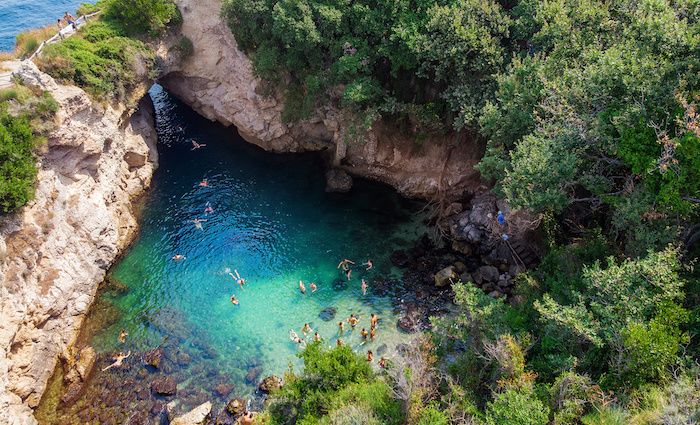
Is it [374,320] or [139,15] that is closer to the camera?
[374,320]

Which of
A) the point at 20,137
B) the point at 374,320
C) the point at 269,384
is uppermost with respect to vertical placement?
the point at 20,137

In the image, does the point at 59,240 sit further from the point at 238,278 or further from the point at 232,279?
the point at 238,278

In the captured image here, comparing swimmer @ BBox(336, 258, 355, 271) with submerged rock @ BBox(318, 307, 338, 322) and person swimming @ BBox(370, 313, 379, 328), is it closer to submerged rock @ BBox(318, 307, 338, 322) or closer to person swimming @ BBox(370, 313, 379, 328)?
submerged rock @ BBox(318, 307, 338, 322)

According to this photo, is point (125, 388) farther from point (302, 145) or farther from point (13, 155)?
point (302, 145)

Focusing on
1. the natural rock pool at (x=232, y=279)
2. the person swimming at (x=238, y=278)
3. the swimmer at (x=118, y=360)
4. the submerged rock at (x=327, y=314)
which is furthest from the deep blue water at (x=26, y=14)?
the submerged rock at (x=327, y=314)

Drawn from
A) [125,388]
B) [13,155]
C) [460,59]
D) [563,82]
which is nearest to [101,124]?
[13,155]

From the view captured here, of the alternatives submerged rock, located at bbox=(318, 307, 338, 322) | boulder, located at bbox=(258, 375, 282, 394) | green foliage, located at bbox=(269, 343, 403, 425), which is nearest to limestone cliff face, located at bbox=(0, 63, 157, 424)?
boulder, located at bbox=(258, 375, 282, 394)

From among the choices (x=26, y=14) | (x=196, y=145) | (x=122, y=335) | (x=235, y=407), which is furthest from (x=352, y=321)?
(x=26, y=14)
